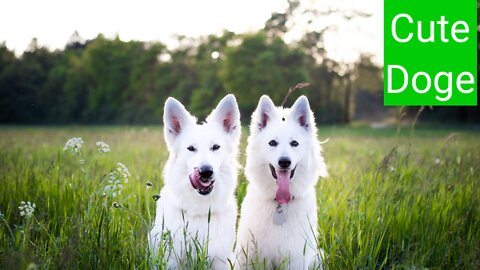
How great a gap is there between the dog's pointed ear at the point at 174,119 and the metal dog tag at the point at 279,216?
1247mm

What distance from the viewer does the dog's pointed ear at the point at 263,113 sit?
4.14 m

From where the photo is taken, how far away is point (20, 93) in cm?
3669

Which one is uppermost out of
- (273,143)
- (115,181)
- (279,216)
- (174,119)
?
(174,119)

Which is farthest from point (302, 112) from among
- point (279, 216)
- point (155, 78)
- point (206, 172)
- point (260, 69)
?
point (155, 78)

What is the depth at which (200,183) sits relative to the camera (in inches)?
138

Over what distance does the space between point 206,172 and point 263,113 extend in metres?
1.09

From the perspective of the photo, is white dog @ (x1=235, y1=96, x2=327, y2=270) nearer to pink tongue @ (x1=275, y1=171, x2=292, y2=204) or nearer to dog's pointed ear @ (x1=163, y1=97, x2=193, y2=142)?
pink tongue @ (x1=275, y1=171, x2=292, y2=204)

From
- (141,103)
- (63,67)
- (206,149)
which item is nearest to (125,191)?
(206,149)

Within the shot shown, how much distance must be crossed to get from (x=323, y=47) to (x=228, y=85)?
13092 millimetres

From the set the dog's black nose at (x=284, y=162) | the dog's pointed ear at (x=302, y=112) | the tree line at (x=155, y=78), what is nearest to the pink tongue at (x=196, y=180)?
the dog's black nose at (x=284, y=162)

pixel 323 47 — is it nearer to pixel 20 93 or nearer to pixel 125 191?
pixel 20 93

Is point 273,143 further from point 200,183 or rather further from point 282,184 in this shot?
point 200,183

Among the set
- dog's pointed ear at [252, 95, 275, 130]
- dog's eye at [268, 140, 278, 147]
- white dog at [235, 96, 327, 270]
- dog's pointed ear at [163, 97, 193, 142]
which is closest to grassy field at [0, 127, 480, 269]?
white dog at [235, 96, 327, 270]

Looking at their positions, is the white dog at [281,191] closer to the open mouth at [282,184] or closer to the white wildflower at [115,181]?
the open mouth at [282,184]
